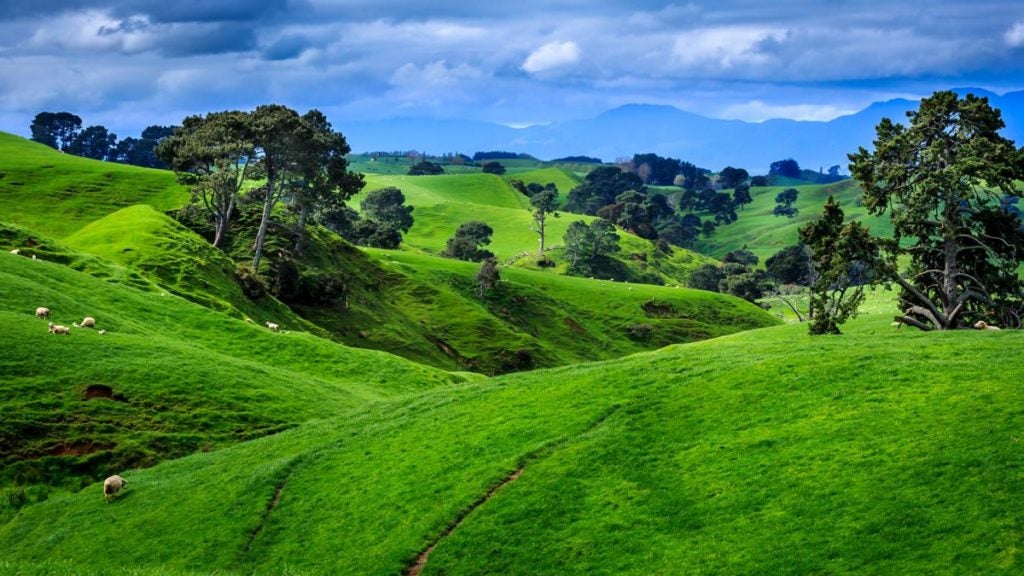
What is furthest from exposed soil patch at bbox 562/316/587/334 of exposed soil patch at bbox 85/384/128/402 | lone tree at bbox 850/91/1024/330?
exposed soil patch at bbox 85/384/128/402

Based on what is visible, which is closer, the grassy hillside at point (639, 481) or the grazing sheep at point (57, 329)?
the grassy hillside at point (639, 481)

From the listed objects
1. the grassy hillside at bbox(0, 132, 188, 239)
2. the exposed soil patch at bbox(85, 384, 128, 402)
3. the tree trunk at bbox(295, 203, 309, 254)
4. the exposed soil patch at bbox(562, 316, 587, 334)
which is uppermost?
the grassy hillside at bbox(0, 132, 188, 239)

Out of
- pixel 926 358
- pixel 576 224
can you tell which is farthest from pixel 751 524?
pixel 576 224

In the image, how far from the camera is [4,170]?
12206 cm

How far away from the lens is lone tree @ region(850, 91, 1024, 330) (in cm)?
4838

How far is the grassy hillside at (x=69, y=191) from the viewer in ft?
352

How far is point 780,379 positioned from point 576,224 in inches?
6544

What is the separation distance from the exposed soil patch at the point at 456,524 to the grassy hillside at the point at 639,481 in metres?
0.12

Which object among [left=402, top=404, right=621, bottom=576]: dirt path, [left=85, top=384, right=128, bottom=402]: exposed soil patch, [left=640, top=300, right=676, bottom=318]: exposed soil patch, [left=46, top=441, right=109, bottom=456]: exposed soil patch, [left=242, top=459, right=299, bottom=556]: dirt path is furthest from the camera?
[left=640, top=300, right=676, bottom=318]: exposed soil patch

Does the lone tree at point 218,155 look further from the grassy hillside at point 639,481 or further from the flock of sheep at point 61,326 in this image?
the grassy hillside at point 639,481

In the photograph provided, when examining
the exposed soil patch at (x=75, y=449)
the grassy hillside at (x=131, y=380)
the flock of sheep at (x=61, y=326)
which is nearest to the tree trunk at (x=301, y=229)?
the grassy hillside at (x=131, y=380)

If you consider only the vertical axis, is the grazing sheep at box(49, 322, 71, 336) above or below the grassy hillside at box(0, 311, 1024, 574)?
above

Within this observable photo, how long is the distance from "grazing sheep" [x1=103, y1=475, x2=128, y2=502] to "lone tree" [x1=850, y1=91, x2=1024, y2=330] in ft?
130

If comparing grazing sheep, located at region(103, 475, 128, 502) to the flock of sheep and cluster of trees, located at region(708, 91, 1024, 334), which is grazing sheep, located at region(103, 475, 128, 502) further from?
cluster of trees, located at region(708, 91, 1024, 334)
